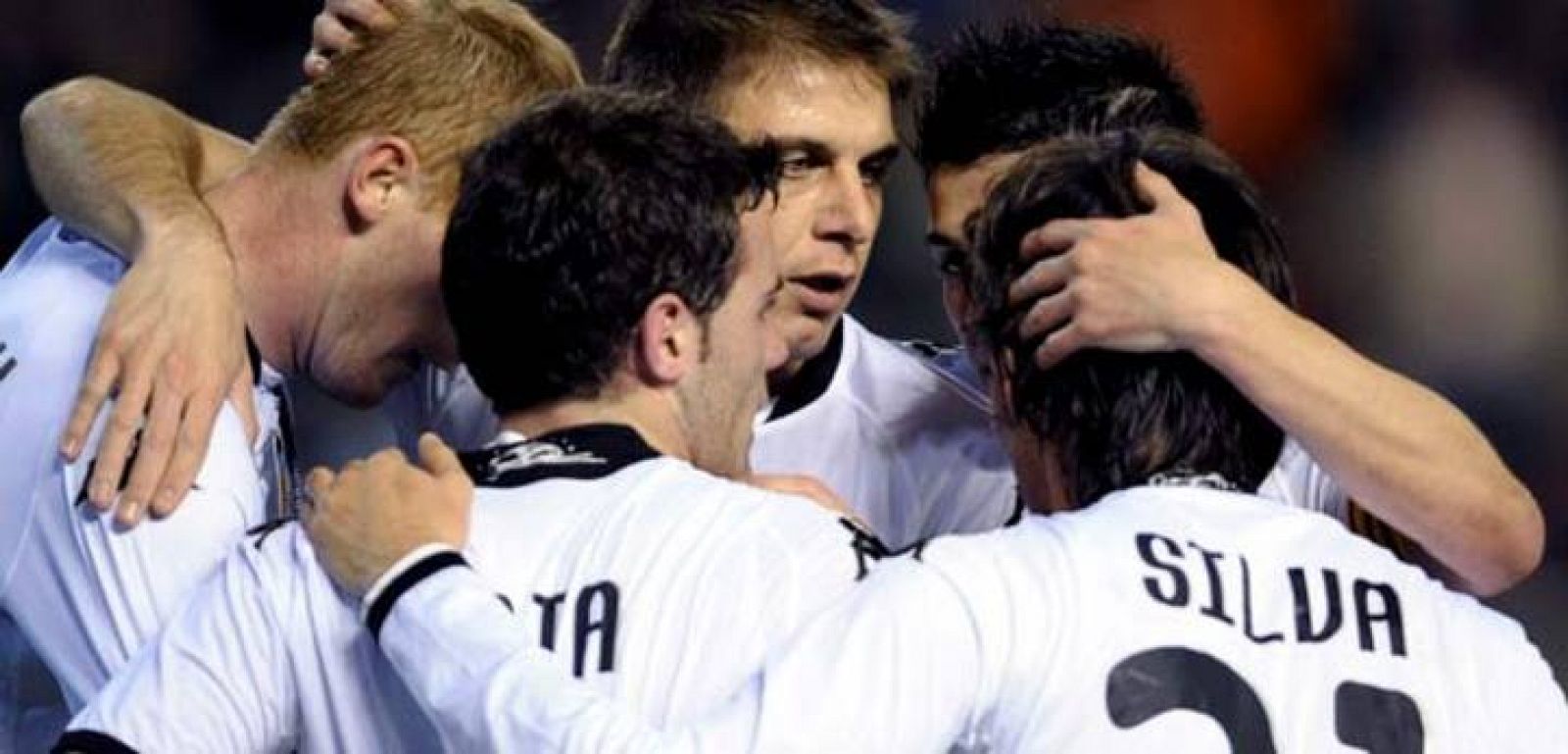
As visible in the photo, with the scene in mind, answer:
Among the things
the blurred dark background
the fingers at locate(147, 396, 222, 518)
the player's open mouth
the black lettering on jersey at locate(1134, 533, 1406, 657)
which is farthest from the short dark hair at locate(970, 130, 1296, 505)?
the blurred dark background

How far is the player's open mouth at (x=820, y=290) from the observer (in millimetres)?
3477

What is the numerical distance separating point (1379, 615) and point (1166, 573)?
0.20 m

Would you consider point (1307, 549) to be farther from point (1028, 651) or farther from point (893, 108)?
point (893, 108)

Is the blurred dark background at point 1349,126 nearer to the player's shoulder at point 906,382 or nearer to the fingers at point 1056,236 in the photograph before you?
the player's shoulder at point 906,382

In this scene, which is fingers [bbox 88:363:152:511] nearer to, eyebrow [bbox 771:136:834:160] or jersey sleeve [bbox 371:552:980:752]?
jersey sleeve [bbox 371:552:980:752]

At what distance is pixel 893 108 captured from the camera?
3701mm

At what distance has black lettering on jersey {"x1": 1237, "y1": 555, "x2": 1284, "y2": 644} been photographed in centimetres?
247

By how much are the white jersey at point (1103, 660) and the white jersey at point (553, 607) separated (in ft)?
0.31

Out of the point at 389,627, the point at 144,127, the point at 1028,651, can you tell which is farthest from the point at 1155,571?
the point at 144,127

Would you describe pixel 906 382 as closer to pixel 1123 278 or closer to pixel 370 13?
pixel 370 13

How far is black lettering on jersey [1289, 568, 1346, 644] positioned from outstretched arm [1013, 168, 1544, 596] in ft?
0.62

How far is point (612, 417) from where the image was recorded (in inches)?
106

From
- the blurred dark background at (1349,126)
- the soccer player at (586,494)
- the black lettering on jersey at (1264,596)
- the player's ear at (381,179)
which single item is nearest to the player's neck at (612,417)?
the soccer player at (586,494)

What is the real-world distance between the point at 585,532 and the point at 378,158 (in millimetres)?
790
